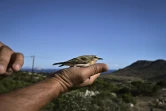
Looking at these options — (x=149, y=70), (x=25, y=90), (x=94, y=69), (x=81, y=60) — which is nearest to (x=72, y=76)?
(x=94, y=69)

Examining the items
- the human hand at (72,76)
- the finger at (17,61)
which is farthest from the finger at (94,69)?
the finger at (17,61)

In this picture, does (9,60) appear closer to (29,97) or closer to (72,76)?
(29,97)

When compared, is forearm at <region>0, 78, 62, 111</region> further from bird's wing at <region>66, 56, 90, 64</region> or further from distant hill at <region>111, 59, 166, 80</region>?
distant hill at <region>111, 59, 166, 80</region>

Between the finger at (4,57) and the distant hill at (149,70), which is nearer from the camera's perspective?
the finger at (4,57)

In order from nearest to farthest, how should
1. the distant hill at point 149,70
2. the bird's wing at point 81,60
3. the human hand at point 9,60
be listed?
the human hand at point 9,60 < the bird's wing at point 81,60 < the distant hill at point 149,70

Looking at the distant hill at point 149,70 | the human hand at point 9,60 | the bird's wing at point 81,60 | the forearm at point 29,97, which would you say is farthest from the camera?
the distant hill at point 149,70

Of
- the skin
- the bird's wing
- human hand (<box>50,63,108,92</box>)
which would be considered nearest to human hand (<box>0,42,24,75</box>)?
the skin

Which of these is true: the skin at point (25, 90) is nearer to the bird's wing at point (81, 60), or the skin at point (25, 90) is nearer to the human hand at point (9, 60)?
the human hand at point (9, 60)
